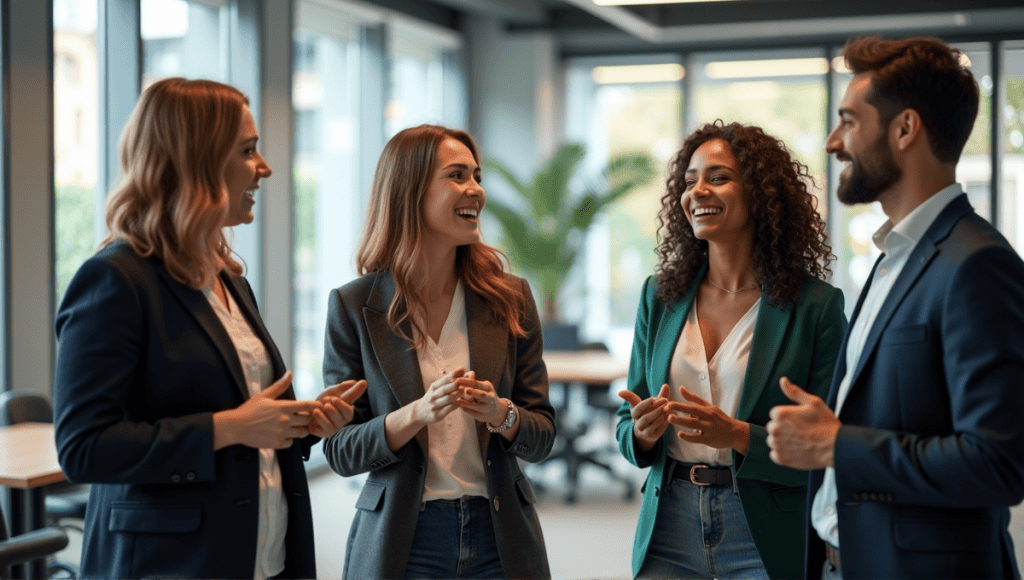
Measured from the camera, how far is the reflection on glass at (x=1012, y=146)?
8.14 m

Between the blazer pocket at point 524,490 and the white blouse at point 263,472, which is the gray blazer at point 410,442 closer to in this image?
the blazer pocket at point 524,490

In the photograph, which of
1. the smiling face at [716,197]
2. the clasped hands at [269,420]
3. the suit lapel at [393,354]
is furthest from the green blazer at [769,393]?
the clasped hands at [269,420]

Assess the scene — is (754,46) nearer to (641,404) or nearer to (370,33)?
(370,33)

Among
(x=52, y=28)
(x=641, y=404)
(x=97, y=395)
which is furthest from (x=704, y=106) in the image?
(x=97, y=395)

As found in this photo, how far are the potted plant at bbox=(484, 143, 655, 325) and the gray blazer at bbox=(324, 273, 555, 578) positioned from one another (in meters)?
5.75

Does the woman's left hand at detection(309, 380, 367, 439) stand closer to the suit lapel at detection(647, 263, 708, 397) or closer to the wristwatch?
the wristwatch

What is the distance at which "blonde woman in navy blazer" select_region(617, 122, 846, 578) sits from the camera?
1.93 meters

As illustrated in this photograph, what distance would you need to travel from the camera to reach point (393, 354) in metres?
2.05

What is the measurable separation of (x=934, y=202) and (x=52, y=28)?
4443mm

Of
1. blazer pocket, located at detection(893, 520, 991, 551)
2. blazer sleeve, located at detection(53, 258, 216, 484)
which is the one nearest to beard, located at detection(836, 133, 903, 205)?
blazer pocket, located at detection(893, 520, 991, 551)

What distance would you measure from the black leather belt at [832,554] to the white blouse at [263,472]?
1095 mm

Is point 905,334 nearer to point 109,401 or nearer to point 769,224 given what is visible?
point 769,224

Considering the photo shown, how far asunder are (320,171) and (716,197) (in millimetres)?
5379

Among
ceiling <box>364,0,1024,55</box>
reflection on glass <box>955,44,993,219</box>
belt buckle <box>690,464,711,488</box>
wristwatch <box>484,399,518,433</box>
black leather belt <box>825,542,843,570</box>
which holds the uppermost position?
ceiling <box>364,0,1024,55</box>
